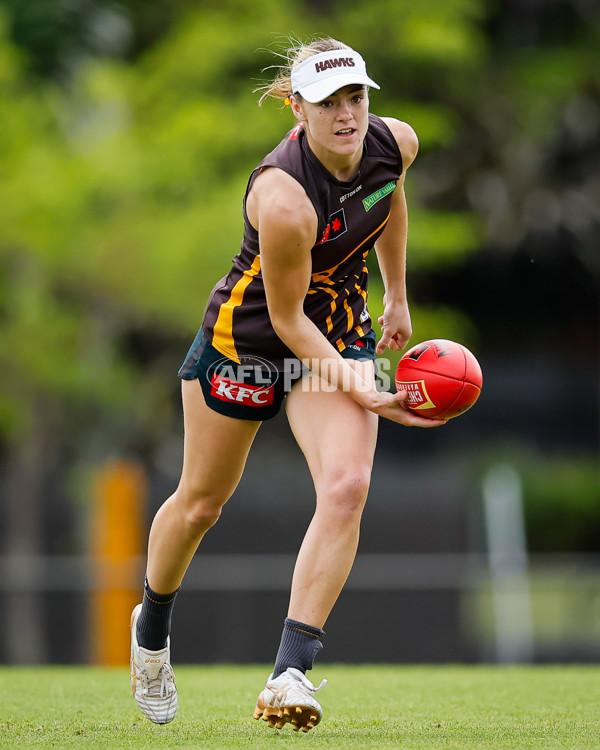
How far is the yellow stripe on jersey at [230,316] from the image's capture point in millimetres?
4777

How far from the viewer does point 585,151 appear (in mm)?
18375

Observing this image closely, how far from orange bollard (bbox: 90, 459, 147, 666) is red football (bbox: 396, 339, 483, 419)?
811 cm

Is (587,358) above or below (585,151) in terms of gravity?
below

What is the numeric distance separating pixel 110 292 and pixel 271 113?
113 inches

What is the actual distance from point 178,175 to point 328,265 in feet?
31.8

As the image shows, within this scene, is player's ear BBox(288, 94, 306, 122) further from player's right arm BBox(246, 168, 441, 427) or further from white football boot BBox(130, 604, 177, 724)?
white football boot BBox(130, 604, 177, 724)

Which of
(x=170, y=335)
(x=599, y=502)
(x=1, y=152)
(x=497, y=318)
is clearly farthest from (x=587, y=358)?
(x=1, y=152)

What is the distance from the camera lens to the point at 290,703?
4199mm

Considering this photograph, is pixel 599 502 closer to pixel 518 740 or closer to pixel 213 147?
pixel 213 147

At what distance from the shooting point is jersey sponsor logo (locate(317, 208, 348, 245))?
4.56 m

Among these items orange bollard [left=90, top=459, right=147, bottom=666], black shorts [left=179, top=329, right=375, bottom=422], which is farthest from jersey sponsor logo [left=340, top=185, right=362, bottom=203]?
orange bollard [left=90, top=459, right=147, bottom=666]

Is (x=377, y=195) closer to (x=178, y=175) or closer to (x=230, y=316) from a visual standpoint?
(x=230, y=316)

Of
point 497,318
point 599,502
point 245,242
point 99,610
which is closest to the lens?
point 245,242

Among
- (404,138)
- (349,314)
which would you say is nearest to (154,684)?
(349,314)
